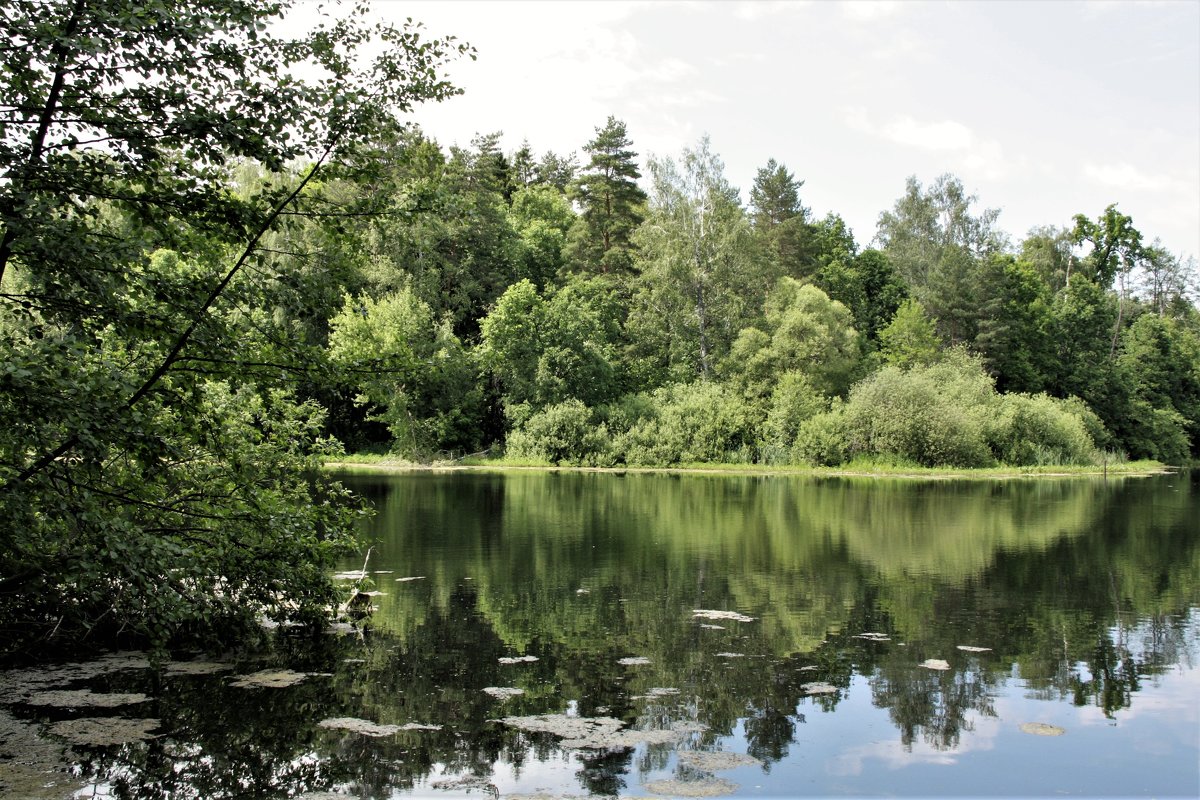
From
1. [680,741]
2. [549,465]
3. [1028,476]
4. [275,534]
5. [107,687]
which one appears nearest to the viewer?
[680,741]

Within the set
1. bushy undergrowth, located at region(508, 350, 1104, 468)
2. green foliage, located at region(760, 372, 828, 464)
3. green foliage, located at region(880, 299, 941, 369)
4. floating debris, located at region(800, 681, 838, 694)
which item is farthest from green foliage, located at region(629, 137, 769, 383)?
floating debris, located at region(800, 681, 838, 694)

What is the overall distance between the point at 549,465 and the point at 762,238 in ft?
83.8

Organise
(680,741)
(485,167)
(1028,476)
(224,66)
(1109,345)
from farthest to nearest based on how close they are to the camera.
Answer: (1109,345) → (485,167) → (1028,476) → (680,741) → (224,66)

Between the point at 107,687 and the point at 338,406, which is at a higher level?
the point at 338,406

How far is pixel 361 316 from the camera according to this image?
46344mm

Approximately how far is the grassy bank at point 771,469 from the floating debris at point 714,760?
3669cm

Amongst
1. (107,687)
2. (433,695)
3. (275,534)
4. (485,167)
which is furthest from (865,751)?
(485,167)

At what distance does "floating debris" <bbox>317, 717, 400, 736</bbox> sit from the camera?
8.57m

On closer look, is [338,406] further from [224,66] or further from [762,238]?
[224,66]

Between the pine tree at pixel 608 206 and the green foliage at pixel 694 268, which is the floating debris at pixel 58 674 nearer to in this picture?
the green foliage at pixel 694 268

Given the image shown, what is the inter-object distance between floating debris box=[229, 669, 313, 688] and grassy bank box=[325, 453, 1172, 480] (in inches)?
1309

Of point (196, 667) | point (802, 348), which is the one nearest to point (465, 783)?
point (196, 667)

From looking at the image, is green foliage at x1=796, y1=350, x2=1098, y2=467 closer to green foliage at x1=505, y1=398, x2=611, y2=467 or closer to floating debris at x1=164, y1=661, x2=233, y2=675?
green foliage at x1=505, y1=398, x2=611, y2=467

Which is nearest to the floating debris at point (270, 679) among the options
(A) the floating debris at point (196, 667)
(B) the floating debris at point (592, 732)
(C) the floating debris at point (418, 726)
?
(A) the floating debris at point (196, 667)
